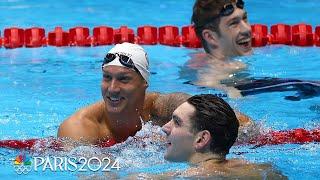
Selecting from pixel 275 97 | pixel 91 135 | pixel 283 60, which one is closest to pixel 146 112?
pixel 91 135

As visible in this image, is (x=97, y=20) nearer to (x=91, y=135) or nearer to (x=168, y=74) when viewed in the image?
(x=168, y=74)

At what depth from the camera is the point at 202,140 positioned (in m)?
4.21

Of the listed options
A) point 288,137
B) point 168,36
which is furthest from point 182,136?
point 168,36

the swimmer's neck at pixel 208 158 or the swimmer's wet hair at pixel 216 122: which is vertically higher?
the swimmer's wet hair at pixel 216 122

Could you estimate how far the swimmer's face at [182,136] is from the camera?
14.0 feet

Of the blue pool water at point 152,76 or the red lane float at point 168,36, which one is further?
the red lane float at point 168,36

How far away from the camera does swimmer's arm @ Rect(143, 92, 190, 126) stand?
5.24 meters

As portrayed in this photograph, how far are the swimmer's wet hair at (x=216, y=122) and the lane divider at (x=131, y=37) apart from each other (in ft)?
12.1

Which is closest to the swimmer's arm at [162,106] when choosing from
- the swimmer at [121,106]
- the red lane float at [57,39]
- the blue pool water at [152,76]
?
the swimmer at [121,106]

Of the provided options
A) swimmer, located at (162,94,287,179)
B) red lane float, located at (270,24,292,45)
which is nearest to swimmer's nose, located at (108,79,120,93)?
swimmer, located at (162,94,287,179)

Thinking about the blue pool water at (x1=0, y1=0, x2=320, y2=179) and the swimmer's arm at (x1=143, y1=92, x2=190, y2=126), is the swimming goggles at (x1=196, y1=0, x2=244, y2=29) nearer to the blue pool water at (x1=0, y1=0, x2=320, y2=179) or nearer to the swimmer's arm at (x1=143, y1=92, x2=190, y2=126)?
the blue pool water at (x1=0, y1=0, x2=320, y2=179)

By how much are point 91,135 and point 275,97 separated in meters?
1.93

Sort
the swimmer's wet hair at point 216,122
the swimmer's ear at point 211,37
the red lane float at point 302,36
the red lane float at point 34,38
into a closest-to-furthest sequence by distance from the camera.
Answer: the swimmer's wet hair at point 216,122, the swimmer's ear at point 211,37, the red lane float at point 34,38, the red lane float at point 302,36

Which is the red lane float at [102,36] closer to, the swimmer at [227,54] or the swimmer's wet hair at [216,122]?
the swimmer at [227,54]
